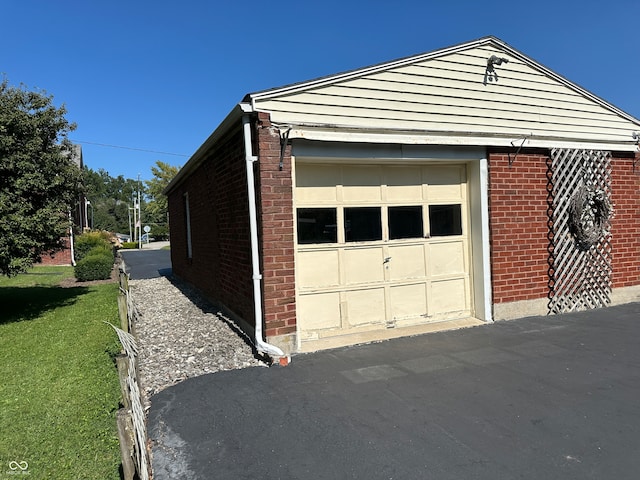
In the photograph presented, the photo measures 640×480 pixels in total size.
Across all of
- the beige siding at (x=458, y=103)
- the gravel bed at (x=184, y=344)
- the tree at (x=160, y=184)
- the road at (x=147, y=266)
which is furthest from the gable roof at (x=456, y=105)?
the tree at (x=160, y=184)

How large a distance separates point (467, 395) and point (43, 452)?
3.44 m

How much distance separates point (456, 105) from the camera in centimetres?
633

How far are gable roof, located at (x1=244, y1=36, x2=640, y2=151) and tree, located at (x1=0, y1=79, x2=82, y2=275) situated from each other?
16.0ft

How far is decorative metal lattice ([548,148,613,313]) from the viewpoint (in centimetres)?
684

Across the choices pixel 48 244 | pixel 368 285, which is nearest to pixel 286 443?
pixel 368 285

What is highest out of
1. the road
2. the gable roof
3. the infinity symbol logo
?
the gable roof

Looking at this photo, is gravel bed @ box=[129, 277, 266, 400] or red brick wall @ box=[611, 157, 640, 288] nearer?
gravel bed @ box=[129, 277, 266, 400]

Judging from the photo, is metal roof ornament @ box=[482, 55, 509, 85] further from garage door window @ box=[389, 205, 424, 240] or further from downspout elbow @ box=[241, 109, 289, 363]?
downspout elbow @ box=[241, 109, 289, 363]

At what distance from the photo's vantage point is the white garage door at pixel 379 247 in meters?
5.74

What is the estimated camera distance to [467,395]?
389 centimetres

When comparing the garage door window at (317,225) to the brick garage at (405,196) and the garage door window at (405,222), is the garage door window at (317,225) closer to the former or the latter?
the brick garage at (405,196)

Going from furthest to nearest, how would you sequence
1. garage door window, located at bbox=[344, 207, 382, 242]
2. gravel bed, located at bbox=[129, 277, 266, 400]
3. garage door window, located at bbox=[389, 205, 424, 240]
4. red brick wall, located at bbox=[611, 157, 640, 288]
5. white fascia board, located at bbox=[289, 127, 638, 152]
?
red brick wall, located at bbox=[611, 157, 640, 288] < garage door window, located at bbox=[389, 205, 424, 240] < garage door window, located at bbox=[344, 207, 382, 242] < white fascia board, located at bbox=[289, 127, 638, 152] < gravel bed, located at bbox=[129, 277, 266, 400]

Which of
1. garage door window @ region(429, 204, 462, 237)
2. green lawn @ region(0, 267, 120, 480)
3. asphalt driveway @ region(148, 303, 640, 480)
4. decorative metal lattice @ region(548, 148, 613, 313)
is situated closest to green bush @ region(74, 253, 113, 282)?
green lawn @ region(0, 267, 120, 480)

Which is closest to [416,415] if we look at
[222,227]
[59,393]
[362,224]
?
[362,224]
